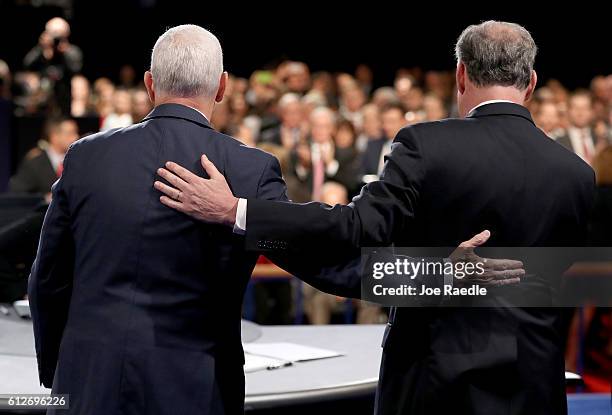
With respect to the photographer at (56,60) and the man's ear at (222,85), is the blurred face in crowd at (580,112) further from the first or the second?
the man's ear at (222,85)

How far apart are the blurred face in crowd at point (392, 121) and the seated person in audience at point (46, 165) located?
2407 millimetres

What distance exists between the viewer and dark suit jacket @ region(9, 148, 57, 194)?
7.28 meters

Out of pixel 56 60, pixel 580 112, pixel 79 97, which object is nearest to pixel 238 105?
pixel 56 60

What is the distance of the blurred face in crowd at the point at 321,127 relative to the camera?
762 cm

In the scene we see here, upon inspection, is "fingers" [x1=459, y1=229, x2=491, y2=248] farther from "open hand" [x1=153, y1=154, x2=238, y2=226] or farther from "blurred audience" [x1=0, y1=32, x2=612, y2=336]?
"blurred audience" [x1=0, y1=32, x2=612, y2=336]

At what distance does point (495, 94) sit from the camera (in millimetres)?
2305

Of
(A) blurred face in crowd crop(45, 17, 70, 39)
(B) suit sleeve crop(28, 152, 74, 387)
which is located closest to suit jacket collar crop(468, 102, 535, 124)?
(B) suit sleeve crop(28, 152, 74, 387)

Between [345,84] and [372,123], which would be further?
[345,84]

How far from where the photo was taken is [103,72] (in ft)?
46.8

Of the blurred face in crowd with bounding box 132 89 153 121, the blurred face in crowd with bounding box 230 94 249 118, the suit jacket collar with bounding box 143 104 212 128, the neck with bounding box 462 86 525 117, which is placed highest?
the blurred face in crowd with bounding box 230 94 249 118

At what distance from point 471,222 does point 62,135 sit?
Result: 5697 mm

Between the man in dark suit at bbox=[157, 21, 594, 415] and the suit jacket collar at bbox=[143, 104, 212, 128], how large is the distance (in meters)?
0.20

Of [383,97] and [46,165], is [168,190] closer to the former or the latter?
[46,165]

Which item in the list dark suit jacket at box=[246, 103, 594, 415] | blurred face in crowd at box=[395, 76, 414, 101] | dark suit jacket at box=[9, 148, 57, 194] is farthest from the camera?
blurred face in crowd at box=[395, 76, 414, 101]
